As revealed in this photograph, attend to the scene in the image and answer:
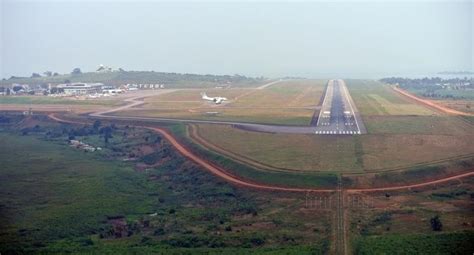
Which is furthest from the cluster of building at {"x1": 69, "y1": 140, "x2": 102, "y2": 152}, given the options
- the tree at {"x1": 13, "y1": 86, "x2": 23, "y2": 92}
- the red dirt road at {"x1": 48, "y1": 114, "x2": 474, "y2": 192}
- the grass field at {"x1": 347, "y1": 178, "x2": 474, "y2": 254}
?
the tree at {"x1": 13, "y1": 86, "x2": 23, "y2": 92}

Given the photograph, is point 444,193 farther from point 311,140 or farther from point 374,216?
point 311,140

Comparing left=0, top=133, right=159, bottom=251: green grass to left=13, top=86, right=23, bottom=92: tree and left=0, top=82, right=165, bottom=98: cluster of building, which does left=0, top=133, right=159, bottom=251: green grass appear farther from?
left=13, top=86, right=23, bottom=92: tree

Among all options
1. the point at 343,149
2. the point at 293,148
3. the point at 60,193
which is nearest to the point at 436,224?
the point at 343,149

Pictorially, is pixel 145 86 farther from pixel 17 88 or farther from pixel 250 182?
pixel 250 182

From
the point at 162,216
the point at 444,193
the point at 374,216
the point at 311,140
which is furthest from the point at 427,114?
the point at 162,216

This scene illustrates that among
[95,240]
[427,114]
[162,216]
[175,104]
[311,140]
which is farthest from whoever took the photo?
[175,104]

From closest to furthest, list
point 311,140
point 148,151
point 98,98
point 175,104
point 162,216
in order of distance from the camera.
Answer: point 162,216 < point 311,140 < point 148,151 < point 175,104 < point 98,98

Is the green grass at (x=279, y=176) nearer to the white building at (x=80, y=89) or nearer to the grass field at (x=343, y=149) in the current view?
the grass field at (x=343, y=149)
